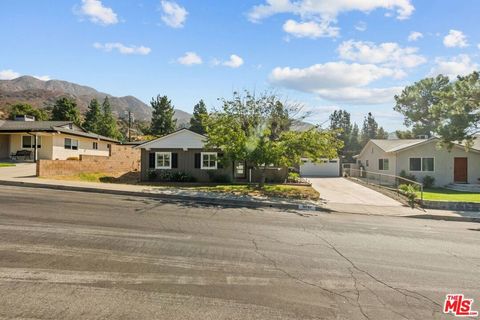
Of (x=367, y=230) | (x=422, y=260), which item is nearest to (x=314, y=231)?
(x=367, y=230)

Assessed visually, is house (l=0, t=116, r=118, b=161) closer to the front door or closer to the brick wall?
the brick wall

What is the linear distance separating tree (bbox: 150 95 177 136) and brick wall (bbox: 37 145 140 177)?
902 inches

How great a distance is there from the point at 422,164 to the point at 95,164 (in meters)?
27.9

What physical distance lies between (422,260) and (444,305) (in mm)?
2643

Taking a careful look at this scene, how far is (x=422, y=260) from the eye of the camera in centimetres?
744

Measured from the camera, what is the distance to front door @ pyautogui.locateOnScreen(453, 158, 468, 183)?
29562 millimetres

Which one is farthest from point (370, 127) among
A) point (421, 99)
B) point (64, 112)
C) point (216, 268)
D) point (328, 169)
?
point (216, 268)

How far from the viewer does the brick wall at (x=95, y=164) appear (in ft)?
70.1

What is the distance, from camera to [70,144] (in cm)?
3319

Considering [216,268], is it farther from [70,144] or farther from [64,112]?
[64,112]

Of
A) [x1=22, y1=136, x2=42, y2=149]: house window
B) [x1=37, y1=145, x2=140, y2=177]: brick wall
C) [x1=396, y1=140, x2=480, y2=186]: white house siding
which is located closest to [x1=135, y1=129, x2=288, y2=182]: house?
[x1=37, y1=145, x2=140, y2=177]: brick wall

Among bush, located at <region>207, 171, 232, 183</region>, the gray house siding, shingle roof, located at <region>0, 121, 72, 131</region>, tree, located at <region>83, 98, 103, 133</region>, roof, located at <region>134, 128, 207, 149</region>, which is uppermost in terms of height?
tree, located at <region>83, 98, 103, 133</region>

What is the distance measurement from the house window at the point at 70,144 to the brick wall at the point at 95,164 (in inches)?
216

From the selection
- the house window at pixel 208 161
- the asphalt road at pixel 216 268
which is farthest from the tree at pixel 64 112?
the asphalt road at pixel 216 268
